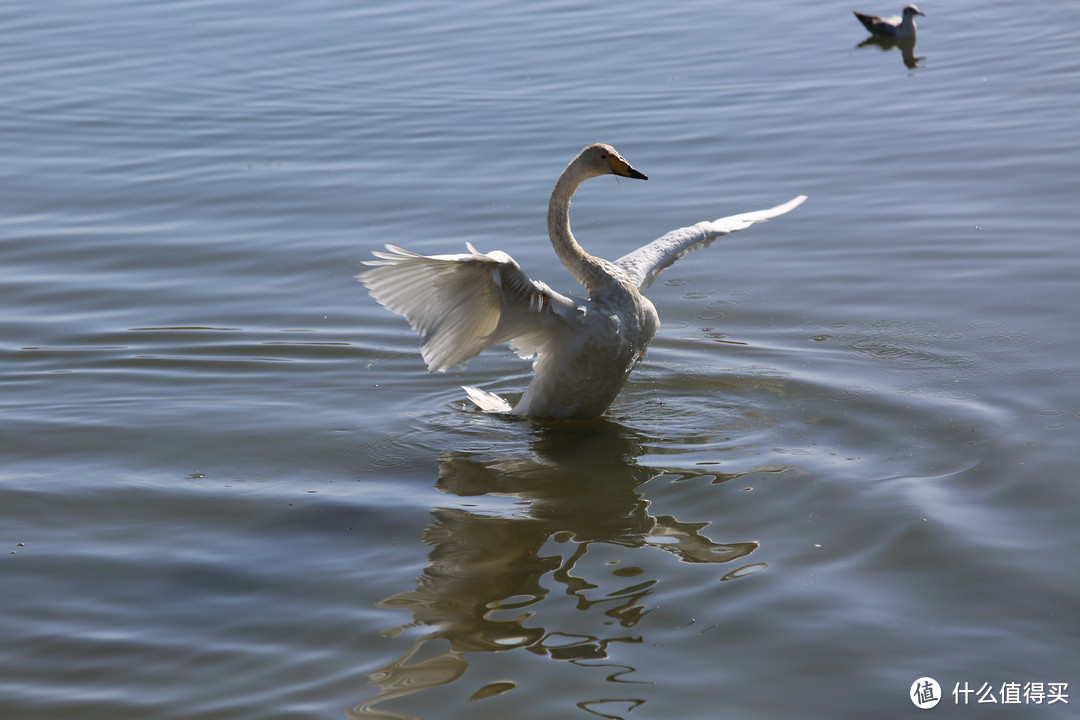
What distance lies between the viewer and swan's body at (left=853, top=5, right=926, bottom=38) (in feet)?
51.9

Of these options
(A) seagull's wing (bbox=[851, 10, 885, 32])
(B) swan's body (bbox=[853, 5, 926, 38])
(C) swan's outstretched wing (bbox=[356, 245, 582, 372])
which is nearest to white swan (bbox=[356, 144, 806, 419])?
(C) swan's outstretched wing (bbox=[356, 245, 582, 372])

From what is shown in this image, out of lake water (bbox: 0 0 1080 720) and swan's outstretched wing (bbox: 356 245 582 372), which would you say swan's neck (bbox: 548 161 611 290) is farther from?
lake water (bbox: 0 0 1080 720)

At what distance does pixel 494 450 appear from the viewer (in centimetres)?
668

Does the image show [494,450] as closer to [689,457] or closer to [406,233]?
[689,457]

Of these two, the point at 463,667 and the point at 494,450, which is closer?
the point at 463,667

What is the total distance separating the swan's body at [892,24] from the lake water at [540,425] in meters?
1.48

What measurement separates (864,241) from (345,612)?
18.7 ft

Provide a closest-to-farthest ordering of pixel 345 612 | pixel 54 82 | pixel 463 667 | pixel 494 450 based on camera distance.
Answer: pixel 463 667 < pixel 345 612 < pixel 494 450 < pixel 54 82

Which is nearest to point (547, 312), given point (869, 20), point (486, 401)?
point (486, 401)

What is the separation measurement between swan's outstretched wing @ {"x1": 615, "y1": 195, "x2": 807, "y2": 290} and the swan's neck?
1.03 feet

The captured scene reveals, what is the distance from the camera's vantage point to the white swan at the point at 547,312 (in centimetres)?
601

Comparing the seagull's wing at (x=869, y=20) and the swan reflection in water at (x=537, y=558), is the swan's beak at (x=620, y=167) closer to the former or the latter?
the swan reflection in water at (x=537, y=558)

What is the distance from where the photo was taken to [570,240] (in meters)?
6.78

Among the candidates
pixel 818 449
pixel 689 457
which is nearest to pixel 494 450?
pixel 689 457
